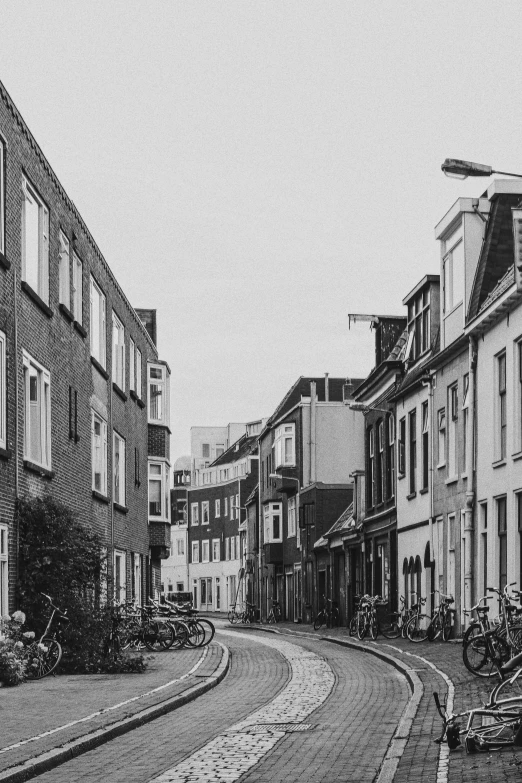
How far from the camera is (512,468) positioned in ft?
81.5

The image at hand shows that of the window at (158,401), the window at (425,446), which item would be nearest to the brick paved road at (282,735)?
the window at (425,446)

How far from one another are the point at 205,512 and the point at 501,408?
77.1 m

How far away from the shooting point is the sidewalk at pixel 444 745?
30.5ft

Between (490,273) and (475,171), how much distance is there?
10.4 metres

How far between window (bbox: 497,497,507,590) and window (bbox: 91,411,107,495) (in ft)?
32.1

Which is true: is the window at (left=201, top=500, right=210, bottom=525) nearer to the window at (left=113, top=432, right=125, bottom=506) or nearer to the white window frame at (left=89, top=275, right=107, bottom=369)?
the window at (left=113, top=432, right=125, bottom=506)

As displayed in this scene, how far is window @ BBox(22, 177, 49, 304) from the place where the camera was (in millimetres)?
22562

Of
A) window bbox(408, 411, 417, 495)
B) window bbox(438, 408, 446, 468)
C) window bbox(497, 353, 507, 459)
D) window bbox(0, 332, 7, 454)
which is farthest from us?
window bbox(408, 411, 417, 495)

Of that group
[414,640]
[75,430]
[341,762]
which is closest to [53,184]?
[75,430]

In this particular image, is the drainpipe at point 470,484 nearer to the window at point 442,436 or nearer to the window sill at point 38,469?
the window at point 442,436

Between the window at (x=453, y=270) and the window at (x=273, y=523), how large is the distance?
38730mm

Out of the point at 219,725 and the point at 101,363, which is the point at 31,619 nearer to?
the point at 219,725

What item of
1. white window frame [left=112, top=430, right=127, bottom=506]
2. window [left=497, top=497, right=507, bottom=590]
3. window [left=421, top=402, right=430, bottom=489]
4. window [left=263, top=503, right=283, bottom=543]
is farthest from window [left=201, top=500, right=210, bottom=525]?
window [left=497, top=497, right=507, bottom=590]

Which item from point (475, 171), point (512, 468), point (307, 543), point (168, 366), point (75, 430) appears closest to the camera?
point (475, 171)
